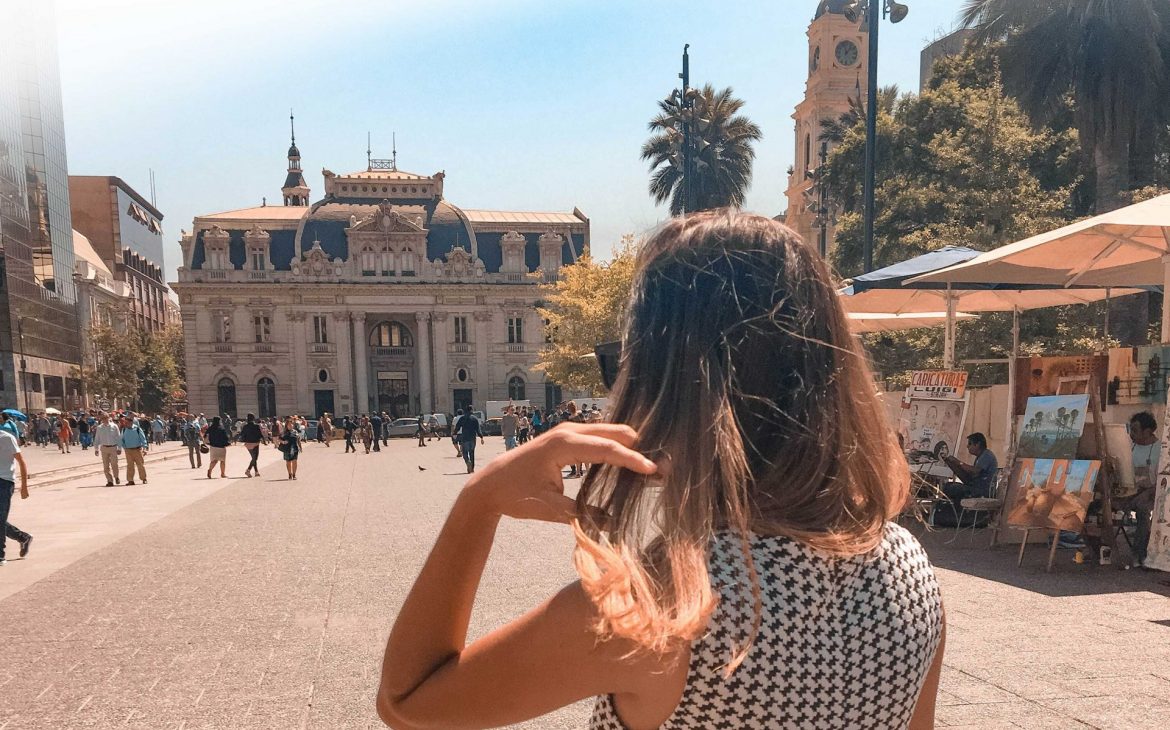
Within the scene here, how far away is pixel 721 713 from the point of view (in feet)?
3.22

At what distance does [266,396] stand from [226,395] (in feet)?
10.2

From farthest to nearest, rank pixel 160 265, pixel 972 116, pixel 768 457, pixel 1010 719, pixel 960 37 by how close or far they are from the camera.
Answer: pixel 160 265
pixel 960 37
pixel 972 116
pixel 1010 719
pixel 768 457

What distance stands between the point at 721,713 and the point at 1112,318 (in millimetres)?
19110

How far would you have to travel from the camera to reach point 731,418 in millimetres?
1031

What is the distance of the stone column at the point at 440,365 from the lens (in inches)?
2482

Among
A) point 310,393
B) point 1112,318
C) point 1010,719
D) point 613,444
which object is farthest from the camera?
point 310,393

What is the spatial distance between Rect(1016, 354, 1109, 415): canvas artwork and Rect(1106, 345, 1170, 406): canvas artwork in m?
0.13

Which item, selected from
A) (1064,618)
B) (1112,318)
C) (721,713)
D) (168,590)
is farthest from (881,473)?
(1112,318)

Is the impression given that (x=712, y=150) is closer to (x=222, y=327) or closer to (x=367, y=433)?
(x=367, y=433)

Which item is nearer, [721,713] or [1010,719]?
[721,713]

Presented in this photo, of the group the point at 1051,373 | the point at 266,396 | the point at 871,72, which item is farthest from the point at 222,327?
the point at 1051,373

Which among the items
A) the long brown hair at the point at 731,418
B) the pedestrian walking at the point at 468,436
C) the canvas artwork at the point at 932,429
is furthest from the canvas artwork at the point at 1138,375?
the pedestrian walking at the point at 468,436

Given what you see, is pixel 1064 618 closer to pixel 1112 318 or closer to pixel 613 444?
pixel 613 444

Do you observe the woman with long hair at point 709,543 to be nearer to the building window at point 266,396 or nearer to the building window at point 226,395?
the building window at point 266,396
